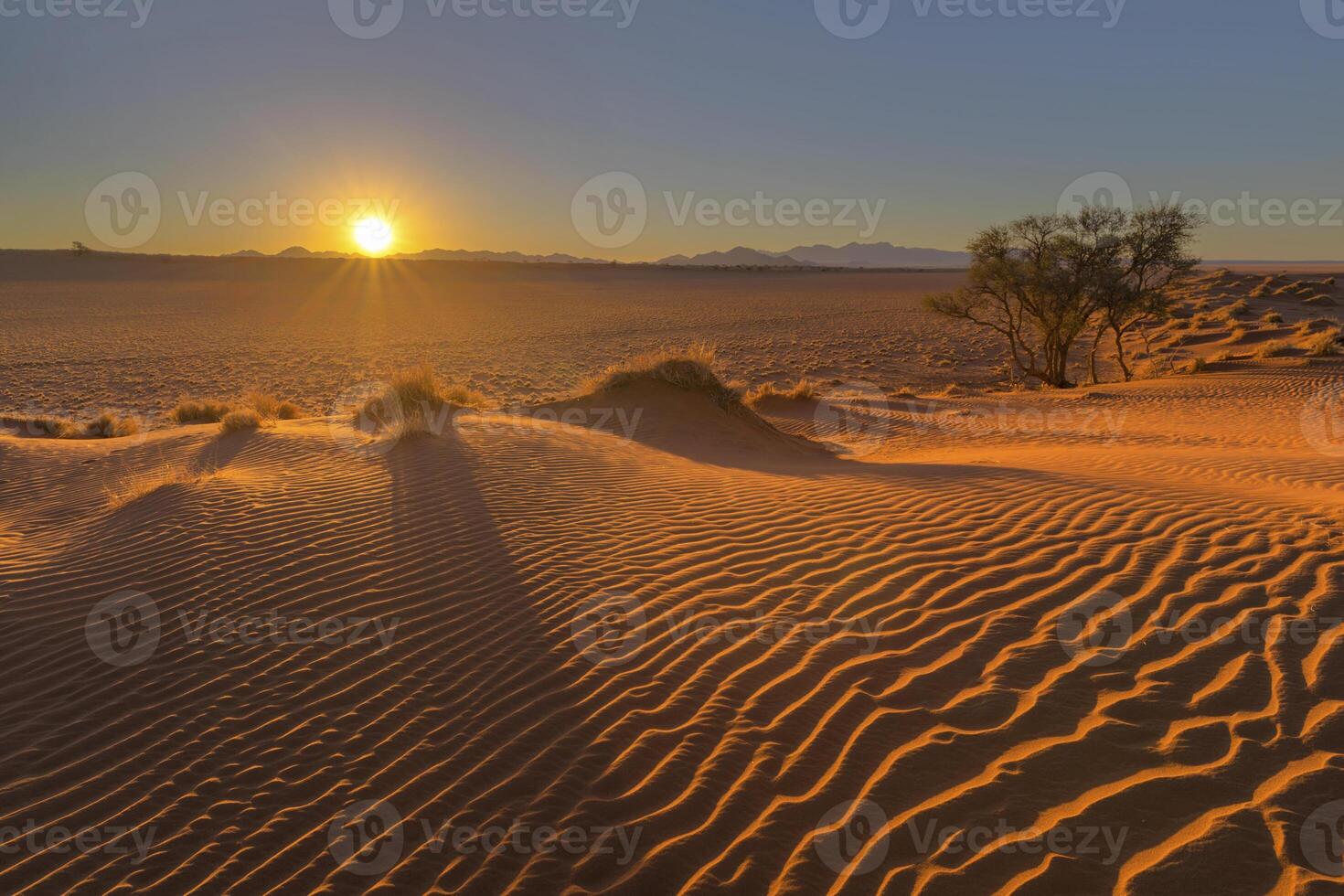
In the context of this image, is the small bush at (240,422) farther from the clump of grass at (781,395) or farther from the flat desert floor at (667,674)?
the clump of grass at (781,395)

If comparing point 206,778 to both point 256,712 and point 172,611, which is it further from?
point 172,611

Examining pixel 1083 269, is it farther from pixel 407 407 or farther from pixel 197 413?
pixel 197 413

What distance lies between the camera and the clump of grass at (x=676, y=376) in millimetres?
13469

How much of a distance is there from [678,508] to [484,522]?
5.94 feet

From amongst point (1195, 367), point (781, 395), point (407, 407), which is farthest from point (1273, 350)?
point (407, 407)

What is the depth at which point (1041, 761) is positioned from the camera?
3008 mm

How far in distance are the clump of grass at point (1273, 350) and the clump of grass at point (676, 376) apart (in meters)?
17.6

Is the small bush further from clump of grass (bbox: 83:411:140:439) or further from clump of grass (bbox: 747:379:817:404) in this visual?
clump of grass (bbox: 747:379:817:404)

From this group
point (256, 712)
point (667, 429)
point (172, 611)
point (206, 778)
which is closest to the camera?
point (206, 778)

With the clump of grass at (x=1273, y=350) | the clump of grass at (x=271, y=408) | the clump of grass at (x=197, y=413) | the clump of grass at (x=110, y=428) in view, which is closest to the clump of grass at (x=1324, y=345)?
the clump of grass at (x=1273, y=350)

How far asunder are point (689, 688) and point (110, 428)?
14.8m

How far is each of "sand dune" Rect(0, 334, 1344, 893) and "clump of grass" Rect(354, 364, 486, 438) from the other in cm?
315

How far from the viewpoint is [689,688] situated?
379 centimetres

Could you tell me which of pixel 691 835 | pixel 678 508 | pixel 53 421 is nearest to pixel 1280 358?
pixel 678 508
